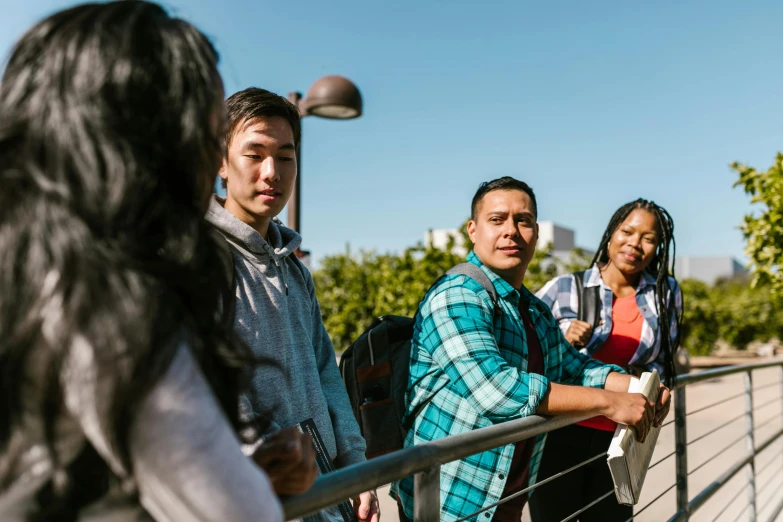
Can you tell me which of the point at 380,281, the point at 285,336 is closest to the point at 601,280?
the point at 285,336

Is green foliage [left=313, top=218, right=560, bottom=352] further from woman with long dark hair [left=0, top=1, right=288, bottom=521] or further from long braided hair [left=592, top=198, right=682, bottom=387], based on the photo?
woman with long dark hair [left=0, top=1, right=288, bottom=521]

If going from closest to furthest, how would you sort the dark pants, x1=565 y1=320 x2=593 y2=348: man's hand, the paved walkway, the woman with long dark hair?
the woman with long dark hair, the dark pants, x1=565 y1=320 x2=593 y2=348: man's hand, the paved walkway

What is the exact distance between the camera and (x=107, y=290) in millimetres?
812

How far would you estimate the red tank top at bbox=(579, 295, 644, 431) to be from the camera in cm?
339

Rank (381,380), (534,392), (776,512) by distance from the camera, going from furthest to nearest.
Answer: (776,512) → (381,380) → (534,392)

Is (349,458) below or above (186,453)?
below

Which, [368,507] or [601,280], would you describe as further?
[601,280]

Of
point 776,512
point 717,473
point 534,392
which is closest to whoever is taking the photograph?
point 534,392

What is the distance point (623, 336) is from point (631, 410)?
3.66ft

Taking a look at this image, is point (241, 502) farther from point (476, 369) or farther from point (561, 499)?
point (561, 499)

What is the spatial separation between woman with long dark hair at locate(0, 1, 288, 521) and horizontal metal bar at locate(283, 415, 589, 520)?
1.09 ft

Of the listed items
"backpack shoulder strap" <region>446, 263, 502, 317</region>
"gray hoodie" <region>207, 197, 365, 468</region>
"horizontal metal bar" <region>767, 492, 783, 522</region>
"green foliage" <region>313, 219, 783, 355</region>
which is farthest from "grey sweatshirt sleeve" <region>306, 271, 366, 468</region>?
"green foliage" <region>313, 219, 783, 355</region>

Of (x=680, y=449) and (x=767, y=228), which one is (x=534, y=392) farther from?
(x=767, y=228)

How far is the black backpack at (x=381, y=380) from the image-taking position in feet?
7.91
